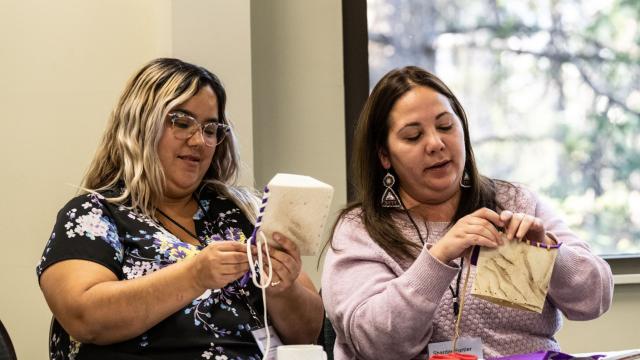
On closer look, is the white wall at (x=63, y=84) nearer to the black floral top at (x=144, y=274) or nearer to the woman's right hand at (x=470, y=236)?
the black floral top at (x=144, y=274)

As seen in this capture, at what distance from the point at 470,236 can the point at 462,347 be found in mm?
286

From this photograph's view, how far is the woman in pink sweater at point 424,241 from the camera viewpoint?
1.73 m

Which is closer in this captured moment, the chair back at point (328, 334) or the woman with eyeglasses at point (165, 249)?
the woman with eyeglasses at point (165, 249)

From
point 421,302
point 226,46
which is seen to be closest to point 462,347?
point 421,302

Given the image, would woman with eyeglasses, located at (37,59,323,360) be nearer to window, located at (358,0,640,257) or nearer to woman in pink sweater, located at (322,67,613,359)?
woman in pink sweater, located at (322,67,613,359)

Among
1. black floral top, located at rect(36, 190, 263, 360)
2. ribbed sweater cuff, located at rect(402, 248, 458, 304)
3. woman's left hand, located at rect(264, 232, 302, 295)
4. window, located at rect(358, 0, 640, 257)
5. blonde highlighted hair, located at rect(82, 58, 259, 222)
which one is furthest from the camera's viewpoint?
window, located at rect(358, 0, 640, 257)

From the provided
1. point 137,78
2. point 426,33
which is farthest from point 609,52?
point 137,78

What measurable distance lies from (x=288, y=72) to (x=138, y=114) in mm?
1024

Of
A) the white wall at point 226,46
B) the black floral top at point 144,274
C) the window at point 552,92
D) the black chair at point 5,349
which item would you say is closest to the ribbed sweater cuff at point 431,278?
the black floral top at point 144,274

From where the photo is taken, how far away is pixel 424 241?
6.56 feet

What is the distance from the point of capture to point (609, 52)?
3.19m

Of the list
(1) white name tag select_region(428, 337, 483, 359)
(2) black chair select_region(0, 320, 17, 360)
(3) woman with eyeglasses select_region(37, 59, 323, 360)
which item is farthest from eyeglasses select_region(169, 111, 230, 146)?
(1) white name tag select_region(428, 337, 483, 359)

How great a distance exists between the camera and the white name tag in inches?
70.4

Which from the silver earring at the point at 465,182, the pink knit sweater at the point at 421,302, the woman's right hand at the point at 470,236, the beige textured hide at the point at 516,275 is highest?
the silver earring at the point at 465,182
